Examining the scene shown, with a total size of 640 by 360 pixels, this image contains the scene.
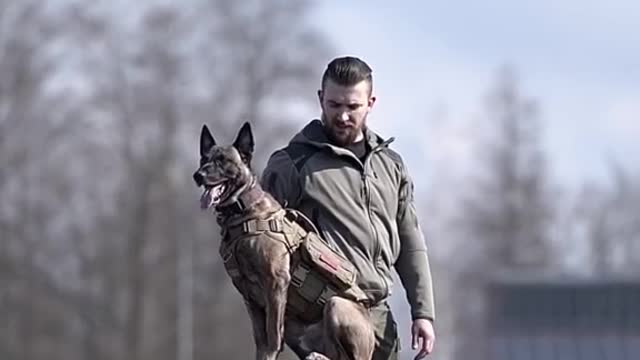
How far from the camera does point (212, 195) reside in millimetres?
8391

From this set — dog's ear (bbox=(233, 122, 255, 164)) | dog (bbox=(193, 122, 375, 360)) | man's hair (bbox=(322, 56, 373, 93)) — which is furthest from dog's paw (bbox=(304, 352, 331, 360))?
man's hair (bbox=(322, 56, 373, 93))

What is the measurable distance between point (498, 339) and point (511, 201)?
1180 centimetres

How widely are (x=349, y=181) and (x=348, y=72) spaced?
0.53 metres

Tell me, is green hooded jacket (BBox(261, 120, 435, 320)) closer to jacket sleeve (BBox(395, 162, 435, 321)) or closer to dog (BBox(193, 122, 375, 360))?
jacket sleeve (BBox(395, 162, 435, 321))

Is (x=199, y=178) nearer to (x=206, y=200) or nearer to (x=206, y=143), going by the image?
(x=206, y=200)

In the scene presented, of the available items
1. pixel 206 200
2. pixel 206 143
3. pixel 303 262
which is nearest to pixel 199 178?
pixel 206 200

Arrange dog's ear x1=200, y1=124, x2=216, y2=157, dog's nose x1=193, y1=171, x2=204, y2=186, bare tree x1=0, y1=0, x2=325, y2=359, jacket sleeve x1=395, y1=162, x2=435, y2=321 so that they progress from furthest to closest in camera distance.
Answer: bare tree x1=0, y1=0, x2=325, y2=359
jacket sleeve x1=395, y1=162, x2=435, y2=321
dog's ear x1=200, y1=124, x2=216, y2=157
dog's nose x1=193, y1=171, x2=204, y2=186

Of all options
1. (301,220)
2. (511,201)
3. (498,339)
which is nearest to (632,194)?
(511,201)

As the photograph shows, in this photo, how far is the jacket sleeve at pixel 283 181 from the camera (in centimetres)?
899

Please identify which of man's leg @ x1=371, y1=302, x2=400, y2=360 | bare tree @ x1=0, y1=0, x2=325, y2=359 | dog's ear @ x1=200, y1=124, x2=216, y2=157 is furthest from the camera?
bare tree @ x1=0, y1=0, x2=325, y2=359

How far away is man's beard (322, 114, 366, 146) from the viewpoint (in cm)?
895

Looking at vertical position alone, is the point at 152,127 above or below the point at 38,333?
above

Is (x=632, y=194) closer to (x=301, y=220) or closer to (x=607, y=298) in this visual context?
(x=607, y=298)

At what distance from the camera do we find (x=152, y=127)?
165 feet
